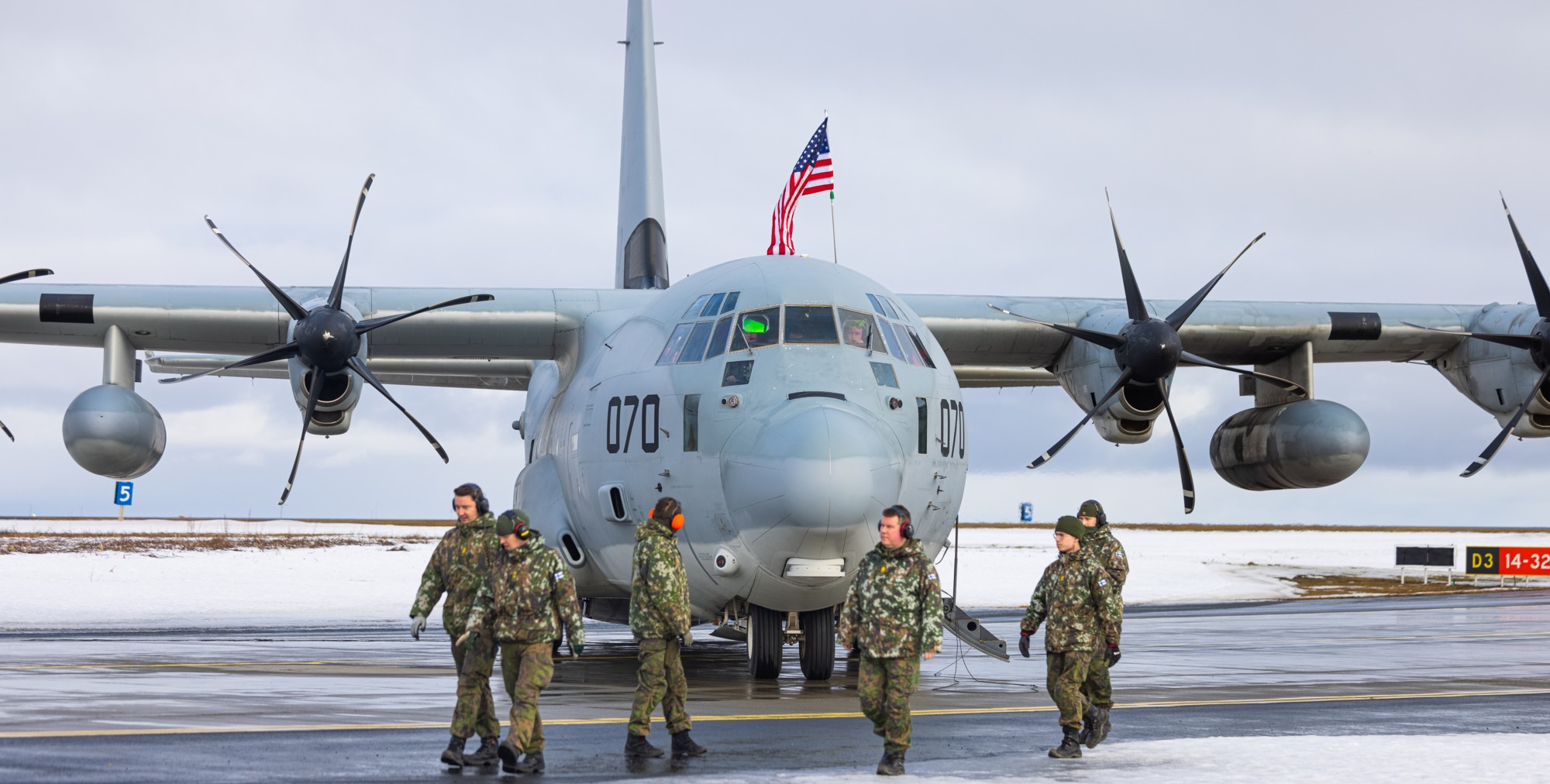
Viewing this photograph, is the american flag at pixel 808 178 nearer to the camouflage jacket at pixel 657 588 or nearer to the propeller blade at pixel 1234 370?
the propeller blade at pixel 1234 370

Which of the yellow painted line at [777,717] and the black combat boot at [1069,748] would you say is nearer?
the black combat boot at [1069,748]

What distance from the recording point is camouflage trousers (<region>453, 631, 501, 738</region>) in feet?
27.4

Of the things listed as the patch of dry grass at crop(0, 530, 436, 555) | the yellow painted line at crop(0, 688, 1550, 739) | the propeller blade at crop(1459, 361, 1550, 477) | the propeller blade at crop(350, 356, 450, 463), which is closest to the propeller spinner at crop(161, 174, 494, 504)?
the propeller blade at crop(350, 356, 450, 463)

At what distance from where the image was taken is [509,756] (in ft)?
26.6

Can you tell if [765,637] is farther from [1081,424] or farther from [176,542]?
[176,542]

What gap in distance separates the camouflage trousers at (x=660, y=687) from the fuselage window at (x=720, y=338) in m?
4.38

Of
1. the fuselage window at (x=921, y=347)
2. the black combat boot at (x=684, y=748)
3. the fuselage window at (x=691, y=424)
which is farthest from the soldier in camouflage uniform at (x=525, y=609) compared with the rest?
the fuselage window at (x=921, y=347)

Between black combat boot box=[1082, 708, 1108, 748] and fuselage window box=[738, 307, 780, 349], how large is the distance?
4782mm

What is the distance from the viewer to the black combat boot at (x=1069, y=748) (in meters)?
8.86

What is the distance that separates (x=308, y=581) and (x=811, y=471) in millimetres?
28851

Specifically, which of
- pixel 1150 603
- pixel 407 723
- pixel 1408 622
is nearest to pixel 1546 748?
pixel 407 723

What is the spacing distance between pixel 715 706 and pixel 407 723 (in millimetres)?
2560

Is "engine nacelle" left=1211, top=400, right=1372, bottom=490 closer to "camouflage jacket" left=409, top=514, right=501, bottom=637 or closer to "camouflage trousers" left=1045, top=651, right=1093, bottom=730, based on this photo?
"camouflage trousers" left=1045, top=651, right=1093, bottom=730

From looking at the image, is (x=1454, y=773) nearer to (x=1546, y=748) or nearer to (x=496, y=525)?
(x=1546, y=748)
